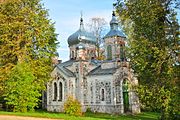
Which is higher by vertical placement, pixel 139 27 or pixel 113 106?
pixel 139 27

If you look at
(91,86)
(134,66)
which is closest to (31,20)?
(91,86)

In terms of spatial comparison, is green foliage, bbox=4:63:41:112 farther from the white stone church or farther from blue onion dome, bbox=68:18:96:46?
blue onion dome, bbox=68:18:96:46

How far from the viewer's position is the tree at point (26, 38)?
96.5 feet

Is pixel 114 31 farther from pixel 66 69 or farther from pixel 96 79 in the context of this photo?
pixel 66 69

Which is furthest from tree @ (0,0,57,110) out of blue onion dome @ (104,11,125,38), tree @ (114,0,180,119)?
tree @ (114,0,180,119)

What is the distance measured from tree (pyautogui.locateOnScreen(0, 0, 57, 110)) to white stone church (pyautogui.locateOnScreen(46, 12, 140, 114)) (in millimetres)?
4693

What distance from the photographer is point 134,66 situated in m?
22.1

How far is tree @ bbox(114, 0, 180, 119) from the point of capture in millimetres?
19922

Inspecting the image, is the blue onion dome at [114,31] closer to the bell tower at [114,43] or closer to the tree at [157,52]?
the bell tower at [114,43]

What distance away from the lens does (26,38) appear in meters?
30.2

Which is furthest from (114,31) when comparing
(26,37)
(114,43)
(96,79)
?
(26,37)

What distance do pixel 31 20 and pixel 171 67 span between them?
15.7 m

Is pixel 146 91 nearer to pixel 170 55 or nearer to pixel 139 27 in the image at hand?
pixel 170 55

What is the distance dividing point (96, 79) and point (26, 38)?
29.5ft
